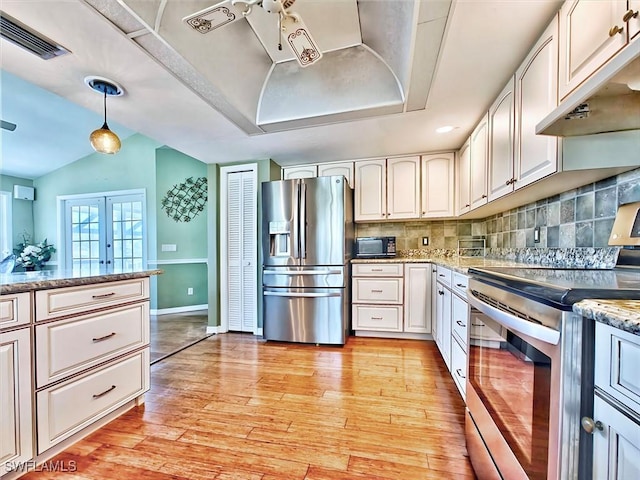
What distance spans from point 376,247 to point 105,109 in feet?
9.50

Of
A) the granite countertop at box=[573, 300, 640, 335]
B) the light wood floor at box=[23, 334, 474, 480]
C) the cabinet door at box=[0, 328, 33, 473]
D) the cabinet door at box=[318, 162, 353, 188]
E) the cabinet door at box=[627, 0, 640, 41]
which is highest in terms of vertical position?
the cabinet door at box=[318, 162, 353, 188]

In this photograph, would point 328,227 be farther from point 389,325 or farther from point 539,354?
point 539,354

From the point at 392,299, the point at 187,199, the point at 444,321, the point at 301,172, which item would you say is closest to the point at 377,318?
the point at 392,299

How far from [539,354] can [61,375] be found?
1.99 m

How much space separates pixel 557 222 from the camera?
5.90 ft

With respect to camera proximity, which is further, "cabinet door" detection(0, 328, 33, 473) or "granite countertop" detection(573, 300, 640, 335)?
"cabinet door" detection(0, 328, 33, 473)

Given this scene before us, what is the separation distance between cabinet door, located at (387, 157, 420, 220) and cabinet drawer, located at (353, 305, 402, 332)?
1.09 metres

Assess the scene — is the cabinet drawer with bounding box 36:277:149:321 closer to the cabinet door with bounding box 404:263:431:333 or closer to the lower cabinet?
the lower cabinet

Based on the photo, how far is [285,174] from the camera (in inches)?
144

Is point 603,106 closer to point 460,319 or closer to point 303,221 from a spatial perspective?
point 460,319

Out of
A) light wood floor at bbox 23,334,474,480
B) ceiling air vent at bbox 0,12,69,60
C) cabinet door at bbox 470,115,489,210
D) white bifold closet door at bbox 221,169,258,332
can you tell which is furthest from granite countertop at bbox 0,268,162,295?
cabinet door at bbox 470,115,489,210

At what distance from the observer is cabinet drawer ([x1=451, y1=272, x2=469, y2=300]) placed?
166cm

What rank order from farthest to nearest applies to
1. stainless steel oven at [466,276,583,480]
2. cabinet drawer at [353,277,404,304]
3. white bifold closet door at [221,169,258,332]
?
white bifold closet door at [221,169,258,332], cabinet drawer at [353,277,404,304], stainless steel oven at [466,276,583,480]

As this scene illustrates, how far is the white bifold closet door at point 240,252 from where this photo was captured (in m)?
3.36
